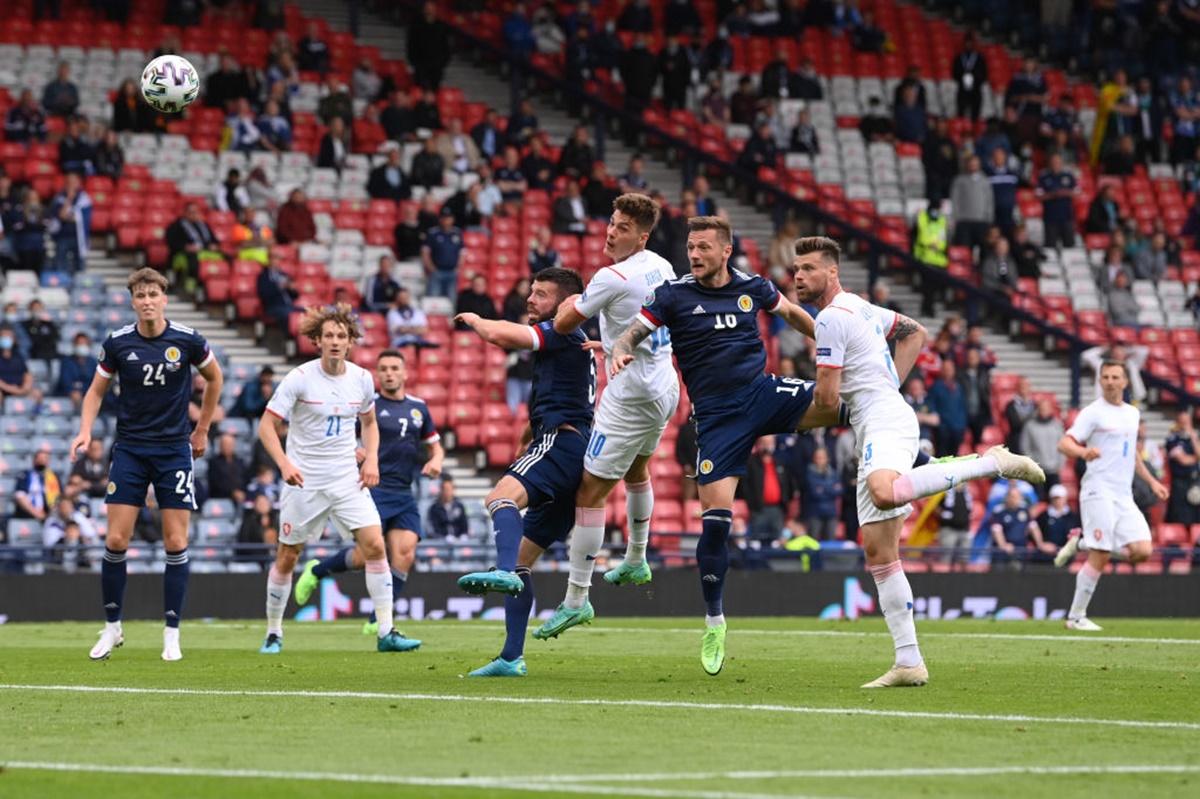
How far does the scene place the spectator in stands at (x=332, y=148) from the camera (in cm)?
3172

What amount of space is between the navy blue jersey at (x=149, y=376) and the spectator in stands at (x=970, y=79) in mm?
25014

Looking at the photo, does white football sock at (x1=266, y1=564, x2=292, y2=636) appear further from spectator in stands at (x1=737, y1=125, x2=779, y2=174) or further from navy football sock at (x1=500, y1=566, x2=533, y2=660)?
spectator in stands at (x1=737, y1=125, x2=779, y2=174)

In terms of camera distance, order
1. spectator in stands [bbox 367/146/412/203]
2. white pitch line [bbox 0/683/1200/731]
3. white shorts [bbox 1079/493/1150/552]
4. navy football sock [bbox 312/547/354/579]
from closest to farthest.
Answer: white pitch line [bbox 0/683/1200/731]
navy football sock [bbox 312/547/354/579]
white shorts [bbox 1079/493/1150/552]
spectator in stands [bbox 367/146/412/203]

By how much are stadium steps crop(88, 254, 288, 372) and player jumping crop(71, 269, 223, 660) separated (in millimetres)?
12999

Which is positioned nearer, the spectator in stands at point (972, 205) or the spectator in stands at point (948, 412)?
the spectator in stands at point (948, 412)

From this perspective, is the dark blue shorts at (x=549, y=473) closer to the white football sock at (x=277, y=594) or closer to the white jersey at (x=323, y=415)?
the white jersey at (x=323, y=415)

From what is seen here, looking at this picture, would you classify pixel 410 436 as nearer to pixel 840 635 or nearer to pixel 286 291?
pixel 840 635

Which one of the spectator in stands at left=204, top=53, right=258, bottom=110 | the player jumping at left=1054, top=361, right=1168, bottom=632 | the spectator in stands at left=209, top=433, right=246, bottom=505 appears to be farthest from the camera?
the spectator in stands at left=204, top=53, right=258, bottom=110

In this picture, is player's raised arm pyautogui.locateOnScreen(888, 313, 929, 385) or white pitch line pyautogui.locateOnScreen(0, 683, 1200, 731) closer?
white pitch line pyautogui.locateOnScreen(0, 683, 1200, 731)

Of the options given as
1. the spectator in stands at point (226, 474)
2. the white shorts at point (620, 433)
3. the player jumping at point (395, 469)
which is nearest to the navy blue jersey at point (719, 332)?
the white shorts at point (620, 433)

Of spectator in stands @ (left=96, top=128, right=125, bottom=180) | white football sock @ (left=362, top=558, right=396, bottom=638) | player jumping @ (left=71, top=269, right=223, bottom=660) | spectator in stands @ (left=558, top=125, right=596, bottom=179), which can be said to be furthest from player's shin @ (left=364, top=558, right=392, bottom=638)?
spectator in stands @ (left=558, top=125, right=596, bottom=179)

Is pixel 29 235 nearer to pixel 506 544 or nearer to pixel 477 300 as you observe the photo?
pixel 477 300

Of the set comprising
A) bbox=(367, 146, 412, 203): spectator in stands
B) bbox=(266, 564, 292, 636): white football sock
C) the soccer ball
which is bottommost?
bbox=(266, 564, 292, 636): white football sock

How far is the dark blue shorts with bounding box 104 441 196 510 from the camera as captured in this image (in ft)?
50.2
